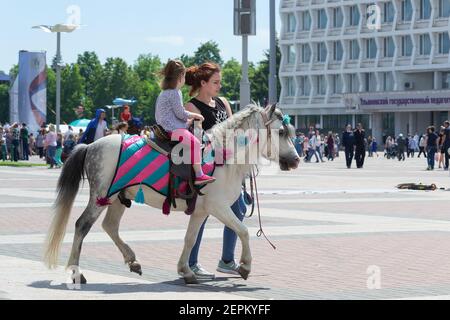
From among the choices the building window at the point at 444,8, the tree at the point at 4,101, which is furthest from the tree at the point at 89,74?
the building window at the point at 444,8

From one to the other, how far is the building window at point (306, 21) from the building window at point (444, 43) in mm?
18868

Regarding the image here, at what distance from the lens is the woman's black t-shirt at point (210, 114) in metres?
11.0

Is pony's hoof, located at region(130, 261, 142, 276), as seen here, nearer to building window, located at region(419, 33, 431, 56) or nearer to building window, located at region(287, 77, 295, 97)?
building window, located at region(419, 33, 431, 56)

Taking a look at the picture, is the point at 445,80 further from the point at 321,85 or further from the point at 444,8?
the point at 321,85

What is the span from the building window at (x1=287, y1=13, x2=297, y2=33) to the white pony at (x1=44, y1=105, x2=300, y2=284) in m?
112

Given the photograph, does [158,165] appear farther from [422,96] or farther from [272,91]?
[422,96]

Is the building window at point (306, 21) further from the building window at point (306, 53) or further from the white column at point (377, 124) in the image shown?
the white column at point (377, 124)

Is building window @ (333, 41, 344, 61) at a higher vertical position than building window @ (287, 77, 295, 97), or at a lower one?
higher

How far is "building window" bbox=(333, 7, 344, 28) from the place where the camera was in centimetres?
11606

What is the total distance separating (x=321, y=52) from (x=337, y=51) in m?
2.42
